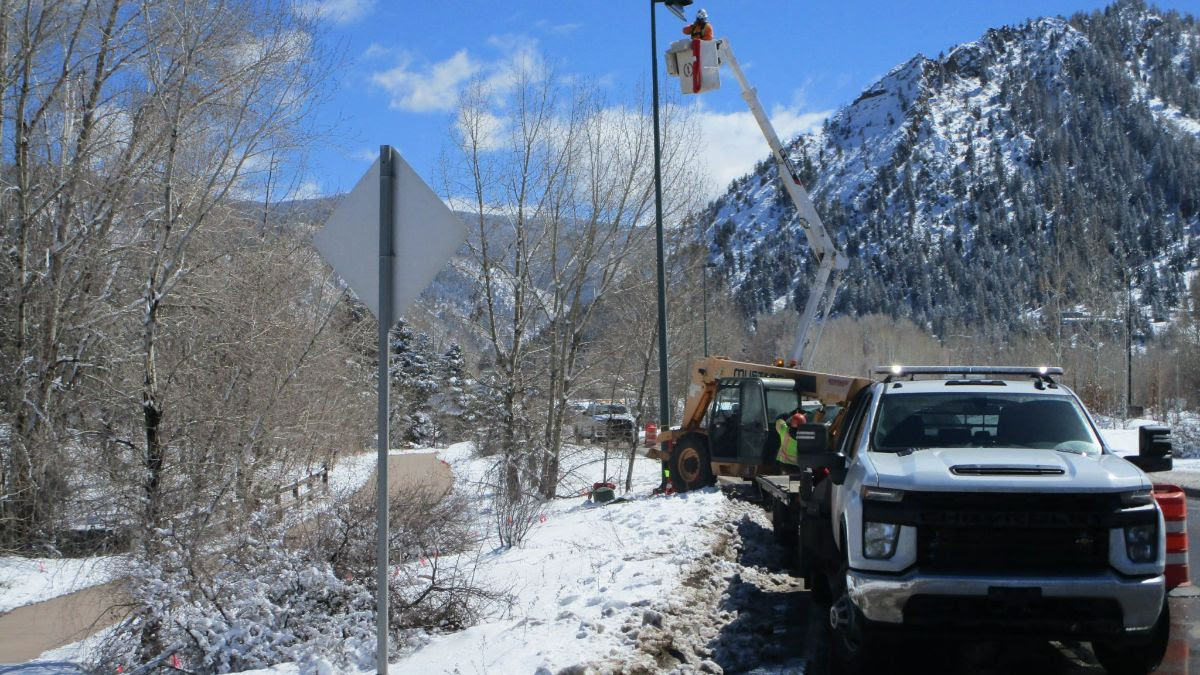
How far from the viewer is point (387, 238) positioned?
5.54 meters

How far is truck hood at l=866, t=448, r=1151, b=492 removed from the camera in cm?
550

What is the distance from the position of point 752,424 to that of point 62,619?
34.0ft

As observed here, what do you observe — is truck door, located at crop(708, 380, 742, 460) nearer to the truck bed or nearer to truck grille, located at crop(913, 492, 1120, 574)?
the truck bed

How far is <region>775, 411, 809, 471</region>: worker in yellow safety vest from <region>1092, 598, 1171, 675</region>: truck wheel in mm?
7670

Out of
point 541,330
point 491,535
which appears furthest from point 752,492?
point 541,330

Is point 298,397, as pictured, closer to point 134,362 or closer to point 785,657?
point 134,362

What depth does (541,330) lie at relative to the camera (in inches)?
1075

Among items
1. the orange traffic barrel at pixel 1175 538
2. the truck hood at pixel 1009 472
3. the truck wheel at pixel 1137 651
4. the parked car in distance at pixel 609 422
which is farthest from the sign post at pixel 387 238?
the parked car in distance at pixel 609 422

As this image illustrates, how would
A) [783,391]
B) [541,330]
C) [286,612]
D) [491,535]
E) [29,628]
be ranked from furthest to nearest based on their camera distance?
[541,330], [783,391], [491,535], [29,628], [286,612]

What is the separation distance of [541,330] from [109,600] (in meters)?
18.6

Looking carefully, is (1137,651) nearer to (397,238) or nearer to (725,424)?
(397,238)

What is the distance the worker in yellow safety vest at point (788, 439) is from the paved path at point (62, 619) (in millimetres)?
5167

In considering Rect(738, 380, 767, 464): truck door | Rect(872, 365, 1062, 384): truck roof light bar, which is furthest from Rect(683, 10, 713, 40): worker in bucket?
Rect(872, 365, 1062, 384): truck roof light bar

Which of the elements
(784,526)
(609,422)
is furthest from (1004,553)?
(609,422)
